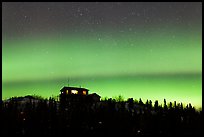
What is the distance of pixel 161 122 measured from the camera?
391ft

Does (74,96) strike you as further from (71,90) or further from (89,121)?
(89,121)

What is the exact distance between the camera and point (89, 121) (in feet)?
367

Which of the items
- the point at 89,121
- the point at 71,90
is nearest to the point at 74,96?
the point at 71,90

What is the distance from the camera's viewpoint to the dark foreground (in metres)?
105

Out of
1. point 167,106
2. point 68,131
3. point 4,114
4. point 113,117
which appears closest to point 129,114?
point 113,117

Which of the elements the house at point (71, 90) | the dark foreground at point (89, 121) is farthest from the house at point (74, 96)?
the dark foreground at point (89, 121)

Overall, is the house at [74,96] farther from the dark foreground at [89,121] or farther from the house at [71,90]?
the dark foreground at [89,121]

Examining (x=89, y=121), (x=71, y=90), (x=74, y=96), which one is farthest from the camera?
(x=71, y=90)

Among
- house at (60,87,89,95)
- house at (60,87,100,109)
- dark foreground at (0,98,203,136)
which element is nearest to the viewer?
dark foreground at (0,98,203,136)

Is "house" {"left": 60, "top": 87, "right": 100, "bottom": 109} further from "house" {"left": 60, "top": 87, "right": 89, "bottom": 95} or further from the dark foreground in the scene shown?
the dark foreground

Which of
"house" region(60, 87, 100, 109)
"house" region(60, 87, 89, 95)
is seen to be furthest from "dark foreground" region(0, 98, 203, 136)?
"house" region(60, 87, 89, 95)

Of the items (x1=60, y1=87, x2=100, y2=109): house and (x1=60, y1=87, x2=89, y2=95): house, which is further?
(x1=60, y1=87, x2=89, y2=95): house

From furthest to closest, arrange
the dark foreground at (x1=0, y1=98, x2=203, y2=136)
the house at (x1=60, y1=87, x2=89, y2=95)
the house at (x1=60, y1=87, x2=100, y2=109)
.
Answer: the house at (x1=60, y1=87, x2=89, y2=95)
the house at (x1=60, y1=87, x2=100, y2=109)
the dark foreground at (x1=0, y1=98, x2=203, y2=136)

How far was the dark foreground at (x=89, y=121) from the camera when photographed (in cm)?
10531
